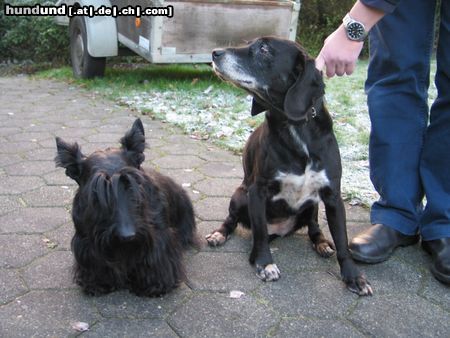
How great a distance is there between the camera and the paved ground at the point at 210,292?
2320mm

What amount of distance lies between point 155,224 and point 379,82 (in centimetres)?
168

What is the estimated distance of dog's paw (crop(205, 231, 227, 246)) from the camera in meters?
3.10

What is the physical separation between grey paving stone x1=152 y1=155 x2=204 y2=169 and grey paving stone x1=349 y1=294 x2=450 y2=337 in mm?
2344

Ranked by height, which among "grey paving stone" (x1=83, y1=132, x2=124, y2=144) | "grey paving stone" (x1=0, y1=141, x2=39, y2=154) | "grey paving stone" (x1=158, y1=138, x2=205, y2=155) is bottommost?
"grey paving stone" (x1=83, y1=132, x2=124, y2=144)

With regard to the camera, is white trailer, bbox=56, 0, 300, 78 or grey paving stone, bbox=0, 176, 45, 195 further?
white trailer, bbox=56, 0, 300, 78

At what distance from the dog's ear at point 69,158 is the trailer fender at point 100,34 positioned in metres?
5.33

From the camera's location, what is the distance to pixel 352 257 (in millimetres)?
2902

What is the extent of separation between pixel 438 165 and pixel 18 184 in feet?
10.4

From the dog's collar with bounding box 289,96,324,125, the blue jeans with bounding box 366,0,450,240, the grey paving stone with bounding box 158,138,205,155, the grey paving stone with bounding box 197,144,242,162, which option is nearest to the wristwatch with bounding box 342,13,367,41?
the dog's collar with bounding box 289,96,324,125

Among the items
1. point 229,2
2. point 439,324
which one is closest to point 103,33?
point 229,2

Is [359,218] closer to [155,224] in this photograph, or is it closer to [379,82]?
[379,82]

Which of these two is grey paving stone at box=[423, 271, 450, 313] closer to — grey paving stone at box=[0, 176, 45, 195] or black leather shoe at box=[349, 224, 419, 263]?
black leather shoe at box=[349, 224, 419, 263]

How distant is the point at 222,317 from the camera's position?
2.38 metres

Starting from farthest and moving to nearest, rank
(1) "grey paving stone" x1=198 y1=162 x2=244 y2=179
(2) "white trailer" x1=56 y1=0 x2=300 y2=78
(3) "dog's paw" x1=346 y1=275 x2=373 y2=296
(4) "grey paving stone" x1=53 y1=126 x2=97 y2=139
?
(2) "white trailer" x1=56 y1=0 x2=300 y2=78 → (4) "grey paving stone" x1=53 y1=126 x2=97 y2=139 → (1) "grey paving stone" x1=198 y1=162 x2=244 y2=179 → (3) "dog's paw" x1=346 y1=275 x2=373 y2=296
